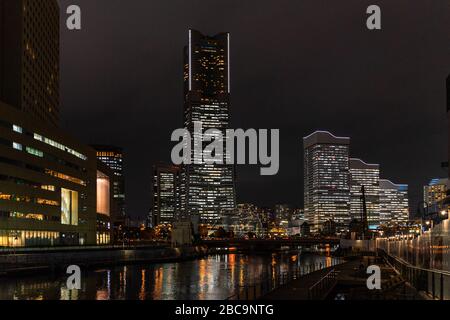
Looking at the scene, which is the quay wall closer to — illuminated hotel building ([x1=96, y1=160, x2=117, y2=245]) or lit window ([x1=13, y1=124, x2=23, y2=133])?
lit window ([x1=13, y1=124, x2=23, y2=133])

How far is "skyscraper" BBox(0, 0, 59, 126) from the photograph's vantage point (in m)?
122

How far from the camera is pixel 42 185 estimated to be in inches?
4144

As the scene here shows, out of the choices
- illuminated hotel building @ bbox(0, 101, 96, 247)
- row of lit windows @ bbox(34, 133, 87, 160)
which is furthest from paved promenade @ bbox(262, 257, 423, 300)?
row of lit windows @ bbox(34, 133, 87, 160)

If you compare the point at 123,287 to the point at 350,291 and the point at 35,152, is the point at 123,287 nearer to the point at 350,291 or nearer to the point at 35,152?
the point at 350,291

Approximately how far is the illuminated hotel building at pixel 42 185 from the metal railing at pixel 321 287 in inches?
2479

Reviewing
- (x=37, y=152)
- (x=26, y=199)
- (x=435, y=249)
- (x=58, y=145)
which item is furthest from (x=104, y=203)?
(x=435, y=249)

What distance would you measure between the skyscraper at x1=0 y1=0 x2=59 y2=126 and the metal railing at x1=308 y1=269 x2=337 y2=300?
82670mm

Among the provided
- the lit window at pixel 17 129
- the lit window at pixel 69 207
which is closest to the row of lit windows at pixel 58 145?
the lit window at pixel 17 129

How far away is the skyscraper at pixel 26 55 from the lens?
12156cm

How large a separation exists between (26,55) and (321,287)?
10457 cm

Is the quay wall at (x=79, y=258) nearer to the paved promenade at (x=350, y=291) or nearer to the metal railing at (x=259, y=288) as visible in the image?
the metal railing at (x=259, y=288)
